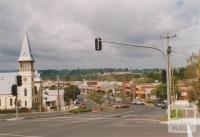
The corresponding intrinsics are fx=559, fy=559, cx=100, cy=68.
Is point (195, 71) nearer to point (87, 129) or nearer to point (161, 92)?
point (87, 129)

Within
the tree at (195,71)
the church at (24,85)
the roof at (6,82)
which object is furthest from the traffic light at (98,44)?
the roof at (6,82)

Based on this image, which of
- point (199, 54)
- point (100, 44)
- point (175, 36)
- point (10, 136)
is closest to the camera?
point (10, 136)

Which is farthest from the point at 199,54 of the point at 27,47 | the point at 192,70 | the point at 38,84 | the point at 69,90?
the point at 69,90

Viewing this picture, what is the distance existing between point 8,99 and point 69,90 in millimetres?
45745

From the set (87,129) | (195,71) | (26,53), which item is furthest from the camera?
(26,53)

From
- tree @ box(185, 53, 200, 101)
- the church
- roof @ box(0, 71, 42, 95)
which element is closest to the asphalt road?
tree @ box(185, 53, 200, 101)

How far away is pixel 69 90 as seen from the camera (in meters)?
188

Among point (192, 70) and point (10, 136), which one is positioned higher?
point (192, 70)

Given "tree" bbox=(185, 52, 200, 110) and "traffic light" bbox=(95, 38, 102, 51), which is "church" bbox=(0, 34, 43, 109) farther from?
"traffic light" bbox=(95, 38, 102, 51)

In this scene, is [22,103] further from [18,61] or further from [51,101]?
[51,101]

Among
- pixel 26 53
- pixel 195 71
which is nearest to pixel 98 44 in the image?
pixel 195 71

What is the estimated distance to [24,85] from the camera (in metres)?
146

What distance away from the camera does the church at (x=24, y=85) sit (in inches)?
5556

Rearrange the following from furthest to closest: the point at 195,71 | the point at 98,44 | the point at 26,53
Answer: the point at 26,53
the point at 195,71
the point at 98,44
